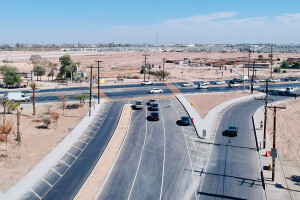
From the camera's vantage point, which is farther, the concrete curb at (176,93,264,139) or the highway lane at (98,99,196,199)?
the concrete curb at (176,93,264,139)

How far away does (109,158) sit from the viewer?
3266 centimetres

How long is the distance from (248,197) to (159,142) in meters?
15.2

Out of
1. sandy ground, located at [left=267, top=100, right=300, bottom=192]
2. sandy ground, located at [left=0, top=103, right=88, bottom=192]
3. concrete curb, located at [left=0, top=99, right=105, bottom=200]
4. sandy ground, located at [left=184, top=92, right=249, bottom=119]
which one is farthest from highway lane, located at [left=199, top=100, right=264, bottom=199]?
sandy ground, located at [left=0, top=103, right=88, bottom=192]

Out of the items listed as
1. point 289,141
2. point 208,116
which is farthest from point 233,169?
point 208,116

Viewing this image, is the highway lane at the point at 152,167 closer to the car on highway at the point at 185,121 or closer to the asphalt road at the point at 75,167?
the car on highway at the point at 185,121

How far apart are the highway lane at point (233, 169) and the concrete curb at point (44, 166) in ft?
51.2

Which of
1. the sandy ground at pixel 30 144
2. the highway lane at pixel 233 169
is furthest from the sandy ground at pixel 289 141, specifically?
the sandy ground at pixel 30 144

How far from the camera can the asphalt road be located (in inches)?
1000

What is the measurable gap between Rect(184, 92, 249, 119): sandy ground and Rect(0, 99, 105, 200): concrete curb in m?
22.2

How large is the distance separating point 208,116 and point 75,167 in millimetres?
27762

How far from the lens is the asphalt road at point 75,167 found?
83.3ft

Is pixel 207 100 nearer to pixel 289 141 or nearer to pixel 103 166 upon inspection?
pixel 289 141

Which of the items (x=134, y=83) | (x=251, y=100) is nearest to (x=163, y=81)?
(x=134, y=83)

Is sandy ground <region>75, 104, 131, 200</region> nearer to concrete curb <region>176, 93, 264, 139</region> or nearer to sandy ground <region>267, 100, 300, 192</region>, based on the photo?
concrete curb <region>176, 93, 264, 139</region>
